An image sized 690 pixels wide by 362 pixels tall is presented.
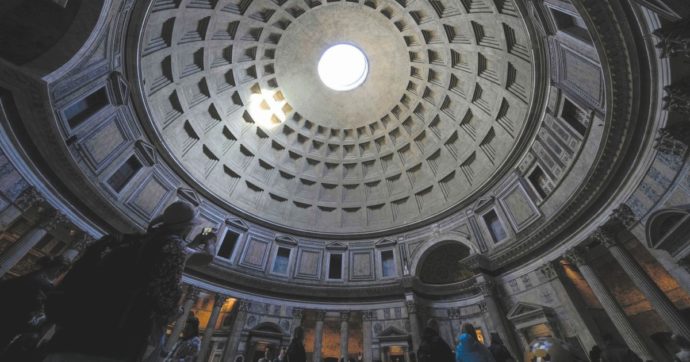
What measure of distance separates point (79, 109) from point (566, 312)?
954 inches

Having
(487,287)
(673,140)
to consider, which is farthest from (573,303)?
(673,140)

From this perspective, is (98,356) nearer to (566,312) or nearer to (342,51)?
(566,312)

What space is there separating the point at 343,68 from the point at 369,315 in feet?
70.6

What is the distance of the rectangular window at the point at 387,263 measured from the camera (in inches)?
806

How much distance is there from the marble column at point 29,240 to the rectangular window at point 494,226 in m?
22.0

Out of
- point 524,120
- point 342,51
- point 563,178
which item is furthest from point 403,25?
point 563,178

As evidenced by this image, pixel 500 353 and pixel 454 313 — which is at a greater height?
pixel 454 313

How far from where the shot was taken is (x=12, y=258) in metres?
10.0

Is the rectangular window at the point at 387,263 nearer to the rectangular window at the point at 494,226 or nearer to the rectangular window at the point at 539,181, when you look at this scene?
the rectangular window at the point at 494,226

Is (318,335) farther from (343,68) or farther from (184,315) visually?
(343,68)

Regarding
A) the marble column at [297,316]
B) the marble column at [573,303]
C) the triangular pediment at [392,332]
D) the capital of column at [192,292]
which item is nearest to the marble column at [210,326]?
the capital of column at [192,292]

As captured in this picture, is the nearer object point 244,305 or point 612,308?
point 612,308

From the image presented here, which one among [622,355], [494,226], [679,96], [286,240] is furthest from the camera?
[286,240]

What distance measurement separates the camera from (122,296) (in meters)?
3.65
